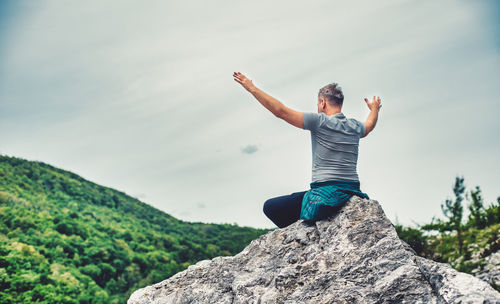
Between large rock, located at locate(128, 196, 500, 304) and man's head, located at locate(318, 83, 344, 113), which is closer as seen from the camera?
large rock, located at locate(128, 196, 500, 304)

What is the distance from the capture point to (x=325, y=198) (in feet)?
18.4

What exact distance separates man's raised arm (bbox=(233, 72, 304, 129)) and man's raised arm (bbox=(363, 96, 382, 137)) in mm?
1428

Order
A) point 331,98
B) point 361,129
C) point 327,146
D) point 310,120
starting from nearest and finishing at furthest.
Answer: point 310,120
point 327,146
point 331,98
point 361,129

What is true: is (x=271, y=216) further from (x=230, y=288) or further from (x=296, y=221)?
(x=230, y=288)

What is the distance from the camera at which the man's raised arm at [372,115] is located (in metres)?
6.52

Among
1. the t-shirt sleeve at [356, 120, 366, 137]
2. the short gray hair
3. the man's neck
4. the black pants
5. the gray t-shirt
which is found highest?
the short gray hair

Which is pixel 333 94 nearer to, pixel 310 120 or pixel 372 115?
pixel 310 120

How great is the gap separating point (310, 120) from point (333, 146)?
52 centimetres

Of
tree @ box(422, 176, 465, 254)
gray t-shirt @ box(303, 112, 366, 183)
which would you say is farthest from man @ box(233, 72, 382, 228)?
tree @ box(422, 176, 465, 254)

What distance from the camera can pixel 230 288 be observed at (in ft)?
18.4

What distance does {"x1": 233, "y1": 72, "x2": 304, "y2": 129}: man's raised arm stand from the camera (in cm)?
546

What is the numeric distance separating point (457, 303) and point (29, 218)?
40.1 m

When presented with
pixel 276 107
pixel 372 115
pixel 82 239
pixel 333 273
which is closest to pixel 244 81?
pixel 276 107

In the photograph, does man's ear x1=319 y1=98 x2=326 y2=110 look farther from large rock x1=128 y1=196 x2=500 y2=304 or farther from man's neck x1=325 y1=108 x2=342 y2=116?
large rock x1=128 y1=196 x2=500 y2=304
